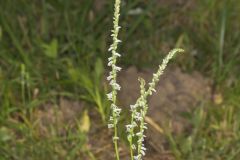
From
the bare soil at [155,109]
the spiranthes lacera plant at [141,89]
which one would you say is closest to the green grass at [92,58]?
the bare soil at [155,109]

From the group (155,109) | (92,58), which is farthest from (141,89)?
(92,58)

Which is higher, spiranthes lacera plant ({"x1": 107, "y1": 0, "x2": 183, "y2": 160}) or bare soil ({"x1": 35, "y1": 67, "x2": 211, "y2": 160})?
bare soil ({"x1": 35, "y1": 67, "x2": 211, "y2": 160})

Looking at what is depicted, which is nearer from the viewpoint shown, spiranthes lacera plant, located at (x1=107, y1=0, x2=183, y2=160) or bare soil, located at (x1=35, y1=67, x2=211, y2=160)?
spiranthes lacera plant, located at (x1=107, y1=0, x2=183, y2=160)

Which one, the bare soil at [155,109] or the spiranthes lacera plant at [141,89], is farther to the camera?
the bare soil at [155,109]

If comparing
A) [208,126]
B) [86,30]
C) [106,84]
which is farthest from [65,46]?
[208,126]

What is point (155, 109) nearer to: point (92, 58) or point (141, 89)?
point (92, 58)

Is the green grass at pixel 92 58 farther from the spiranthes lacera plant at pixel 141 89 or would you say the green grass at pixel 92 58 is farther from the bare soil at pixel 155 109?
the spiranthes lacera plant at pixel 141 89

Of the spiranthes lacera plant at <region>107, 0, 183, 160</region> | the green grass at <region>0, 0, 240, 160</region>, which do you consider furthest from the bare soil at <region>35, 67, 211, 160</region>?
the spiranthes lacera plant at <region>107, 0, 183, 160</region>

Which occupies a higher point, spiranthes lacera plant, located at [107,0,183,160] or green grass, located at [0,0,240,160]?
green grass, located at [0,0,240,160]

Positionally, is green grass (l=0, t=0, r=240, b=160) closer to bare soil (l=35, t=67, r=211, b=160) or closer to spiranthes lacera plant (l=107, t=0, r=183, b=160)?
bare soil (l=35, t=67, r=211, b=160)
